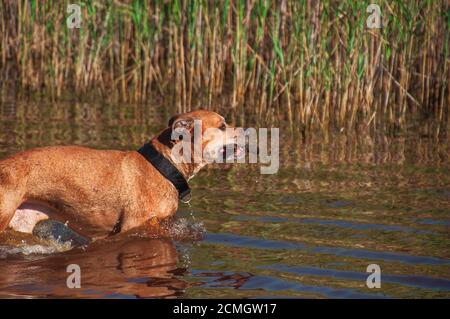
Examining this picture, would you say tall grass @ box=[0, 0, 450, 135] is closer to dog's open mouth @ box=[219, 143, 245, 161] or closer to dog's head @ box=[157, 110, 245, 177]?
dog's open mouth @ box=[219, 143, 245, 161]

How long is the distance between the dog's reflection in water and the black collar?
478 millimetres

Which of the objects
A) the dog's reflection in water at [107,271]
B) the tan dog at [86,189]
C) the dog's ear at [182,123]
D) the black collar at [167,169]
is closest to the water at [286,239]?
the dog's reflection in water at [107,271]

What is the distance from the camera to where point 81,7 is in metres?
13.9

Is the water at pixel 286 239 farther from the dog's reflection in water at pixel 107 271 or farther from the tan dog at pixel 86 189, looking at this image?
the tan dog at pixel 86 189

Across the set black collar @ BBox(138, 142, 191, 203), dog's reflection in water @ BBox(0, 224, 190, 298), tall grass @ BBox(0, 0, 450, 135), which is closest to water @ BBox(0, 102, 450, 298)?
dog's reflection in water @ BBox(0, 224, 190, 298)

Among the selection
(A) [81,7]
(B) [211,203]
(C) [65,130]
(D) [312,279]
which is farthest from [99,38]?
(D) [312,279]

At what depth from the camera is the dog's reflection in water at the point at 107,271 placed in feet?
21.4

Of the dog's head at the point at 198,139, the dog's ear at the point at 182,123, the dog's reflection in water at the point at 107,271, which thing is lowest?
the dog's reflection in water at the point at 107,271

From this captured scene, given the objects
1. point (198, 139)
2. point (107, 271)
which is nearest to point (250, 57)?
point (198, 139)

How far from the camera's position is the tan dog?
7.24m

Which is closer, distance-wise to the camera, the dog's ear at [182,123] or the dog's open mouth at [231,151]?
the dog's ear at [182,123]

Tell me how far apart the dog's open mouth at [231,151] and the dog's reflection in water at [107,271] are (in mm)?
901

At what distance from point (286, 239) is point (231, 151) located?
93 cm

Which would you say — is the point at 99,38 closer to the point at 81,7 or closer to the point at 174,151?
the point at 81,7
